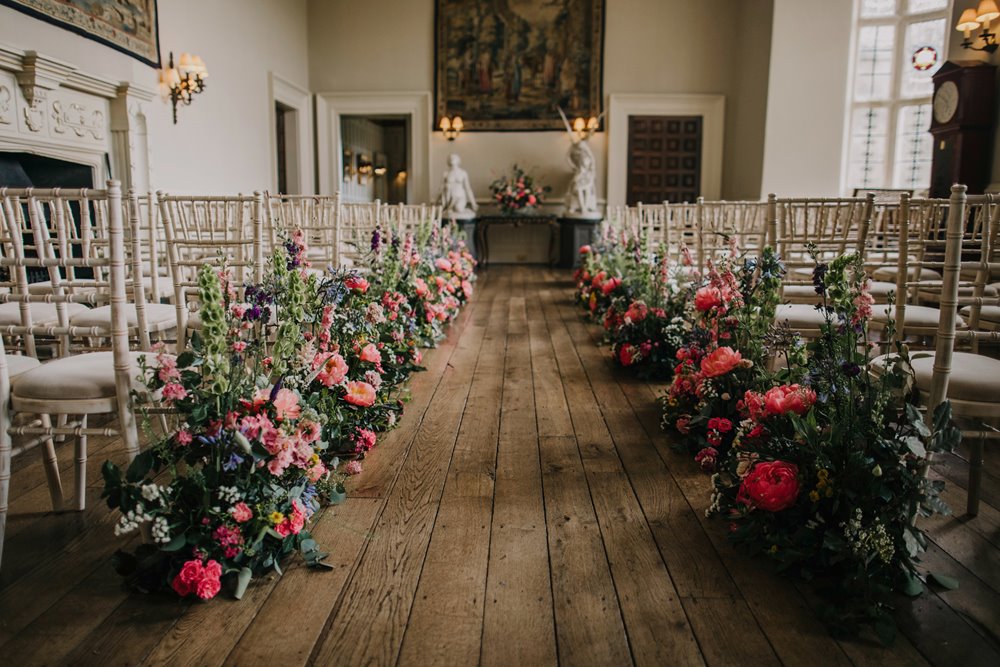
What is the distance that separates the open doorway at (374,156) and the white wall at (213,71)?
6.64 feet

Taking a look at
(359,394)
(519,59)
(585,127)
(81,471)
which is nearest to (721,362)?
(359,394)

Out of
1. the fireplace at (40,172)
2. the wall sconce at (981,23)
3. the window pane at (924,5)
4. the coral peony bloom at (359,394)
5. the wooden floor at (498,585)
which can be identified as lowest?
the wooden floor at (498,585)

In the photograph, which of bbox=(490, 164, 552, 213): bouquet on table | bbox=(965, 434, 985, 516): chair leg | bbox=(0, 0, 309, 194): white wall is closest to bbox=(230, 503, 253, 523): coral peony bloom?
bbox=(965, 434, 985, 516): chair leg

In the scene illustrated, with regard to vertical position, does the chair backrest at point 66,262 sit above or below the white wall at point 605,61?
below

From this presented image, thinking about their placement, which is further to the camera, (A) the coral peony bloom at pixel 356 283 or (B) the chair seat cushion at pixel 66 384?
(A) the coral peony bloom at pixel 356 283

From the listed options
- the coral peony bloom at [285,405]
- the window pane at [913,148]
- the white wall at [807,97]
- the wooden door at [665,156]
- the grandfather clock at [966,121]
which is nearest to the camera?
the coral peony bloom at [285,405]

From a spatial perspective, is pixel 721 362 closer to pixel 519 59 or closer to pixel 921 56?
pixel 921 56

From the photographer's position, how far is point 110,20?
18.6 ft

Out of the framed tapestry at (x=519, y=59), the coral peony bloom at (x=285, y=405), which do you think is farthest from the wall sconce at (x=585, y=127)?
the coral peony bloom at (x=285, y=405)

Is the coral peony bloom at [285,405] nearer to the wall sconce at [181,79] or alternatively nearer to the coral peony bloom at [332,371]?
the coral peony bloom at [332,371]

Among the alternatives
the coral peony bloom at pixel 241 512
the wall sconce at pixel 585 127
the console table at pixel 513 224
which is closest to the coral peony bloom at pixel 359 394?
the coral peony bloom at pixel 241 512

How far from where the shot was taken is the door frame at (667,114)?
10789mm

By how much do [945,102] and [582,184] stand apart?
4.73 m

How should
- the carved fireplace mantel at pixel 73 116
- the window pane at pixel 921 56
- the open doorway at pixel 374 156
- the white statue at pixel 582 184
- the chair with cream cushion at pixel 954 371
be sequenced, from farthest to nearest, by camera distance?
the open doorway at pixel 374 156
the white statue at pixel 582 184
the window pane at pixel 921 56
the carved fireplace mantel at pixel 73 116
the chair with cream cushion at pixel 954 371
